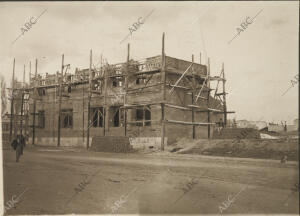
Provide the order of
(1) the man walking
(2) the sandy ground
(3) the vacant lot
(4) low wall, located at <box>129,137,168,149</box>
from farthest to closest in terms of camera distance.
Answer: (4) low wall, located at <box>129,137,168,149</box>, (1) the man walking, (3) the vacant lot, (2) the sandy ground

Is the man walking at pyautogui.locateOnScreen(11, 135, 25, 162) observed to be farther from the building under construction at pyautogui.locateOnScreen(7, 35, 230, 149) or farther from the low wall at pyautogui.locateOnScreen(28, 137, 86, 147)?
the low wall at pyautogui.locateOnScreen(28, 137, 86, 147)

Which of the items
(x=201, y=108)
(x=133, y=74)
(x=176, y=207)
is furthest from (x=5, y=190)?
(x=201, y=108)

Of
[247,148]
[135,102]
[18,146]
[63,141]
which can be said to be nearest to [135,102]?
[135,102]

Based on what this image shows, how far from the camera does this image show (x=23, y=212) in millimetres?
6547

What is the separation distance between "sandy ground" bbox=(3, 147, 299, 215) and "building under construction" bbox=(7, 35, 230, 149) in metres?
10.5

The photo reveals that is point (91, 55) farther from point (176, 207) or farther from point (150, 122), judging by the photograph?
point (176, 207)

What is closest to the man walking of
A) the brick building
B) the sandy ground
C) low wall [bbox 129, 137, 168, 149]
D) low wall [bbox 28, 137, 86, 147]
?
the sandy ground

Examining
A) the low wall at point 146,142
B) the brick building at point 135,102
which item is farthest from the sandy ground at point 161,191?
the low wall at point 146,142

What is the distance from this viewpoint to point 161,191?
7.77m

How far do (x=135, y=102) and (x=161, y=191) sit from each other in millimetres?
16499

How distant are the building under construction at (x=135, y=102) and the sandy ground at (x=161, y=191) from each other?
10.5 meters

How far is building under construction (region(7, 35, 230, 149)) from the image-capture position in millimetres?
22656

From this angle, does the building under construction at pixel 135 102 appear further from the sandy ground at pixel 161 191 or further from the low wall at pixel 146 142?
the sandy ground at pixel 161 191

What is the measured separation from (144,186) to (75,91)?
22.2m
